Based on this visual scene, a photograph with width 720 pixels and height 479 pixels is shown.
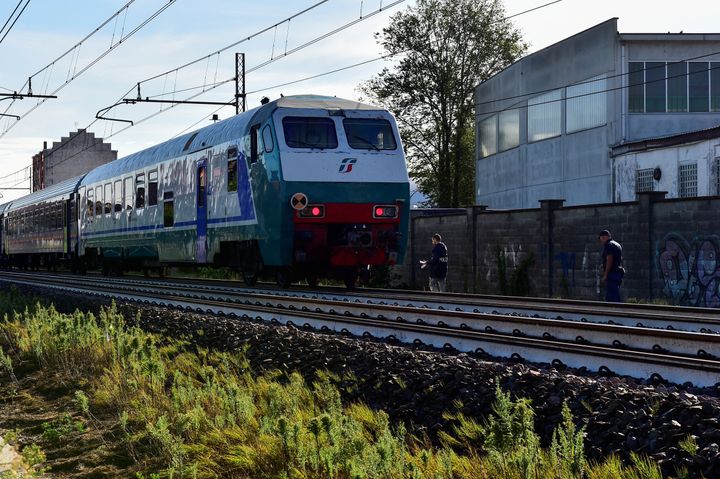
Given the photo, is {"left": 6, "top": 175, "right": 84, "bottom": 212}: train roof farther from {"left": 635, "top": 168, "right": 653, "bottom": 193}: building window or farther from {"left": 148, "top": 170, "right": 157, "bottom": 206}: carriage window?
{"left": 635, "top": 168, "right": 653, "bottom": 193}: building window

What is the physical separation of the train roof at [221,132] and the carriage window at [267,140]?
0.27 m

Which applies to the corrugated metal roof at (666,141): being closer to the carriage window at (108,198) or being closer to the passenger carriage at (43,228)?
the carriage window at (108,198)

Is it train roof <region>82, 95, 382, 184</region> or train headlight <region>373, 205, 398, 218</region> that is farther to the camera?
train roof <region>82, 95, 382, 184</region>

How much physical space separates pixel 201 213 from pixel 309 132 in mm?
4340

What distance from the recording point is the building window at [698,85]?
33938 mm

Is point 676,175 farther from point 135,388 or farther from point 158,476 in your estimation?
point 158,476

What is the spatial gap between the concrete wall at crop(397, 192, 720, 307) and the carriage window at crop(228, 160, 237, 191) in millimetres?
6327

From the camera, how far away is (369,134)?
18531mm

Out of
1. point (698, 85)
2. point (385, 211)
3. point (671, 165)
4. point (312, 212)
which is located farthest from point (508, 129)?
point (312, 212)

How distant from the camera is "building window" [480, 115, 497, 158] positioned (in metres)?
44.8

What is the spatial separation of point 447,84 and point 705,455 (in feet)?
172

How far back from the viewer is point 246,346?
32.0 feet

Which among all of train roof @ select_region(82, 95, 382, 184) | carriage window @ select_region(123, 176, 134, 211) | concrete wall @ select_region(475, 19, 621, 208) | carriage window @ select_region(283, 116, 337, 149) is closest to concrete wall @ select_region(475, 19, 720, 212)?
concrete wall @ select_region(475, 19, 621, 208)

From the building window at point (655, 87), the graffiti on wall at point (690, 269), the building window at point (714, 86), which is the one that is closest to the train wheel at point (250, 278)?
the graffiti on wall at point (690, 269)
